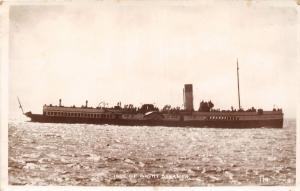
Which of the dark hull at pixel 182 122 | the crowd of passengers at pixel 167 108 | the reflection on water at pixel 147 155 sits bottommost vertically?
the reflection on water at pixel 147 155

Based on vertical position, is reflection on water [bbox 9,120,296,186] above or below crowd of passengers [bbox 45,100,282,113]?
below

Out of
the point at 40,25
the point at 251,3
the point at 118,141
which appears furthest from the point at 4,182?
the point at 251,3

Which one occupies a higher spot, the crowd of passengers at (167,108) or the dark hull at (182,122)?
the crowd of passengers at (167,108)

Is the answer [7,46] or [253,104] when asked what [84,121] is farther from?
[253,104]

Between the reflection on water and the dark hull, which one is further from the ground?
the dark hull

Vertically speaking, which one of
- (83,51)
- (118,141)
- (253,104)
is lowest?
(118,141)

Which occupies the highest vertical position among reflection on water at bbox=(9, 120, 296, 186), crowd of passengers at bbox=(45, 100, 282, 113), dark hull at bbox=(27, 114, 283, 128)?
crowd of passengers at bbox=(45, 100, 282, 113)
